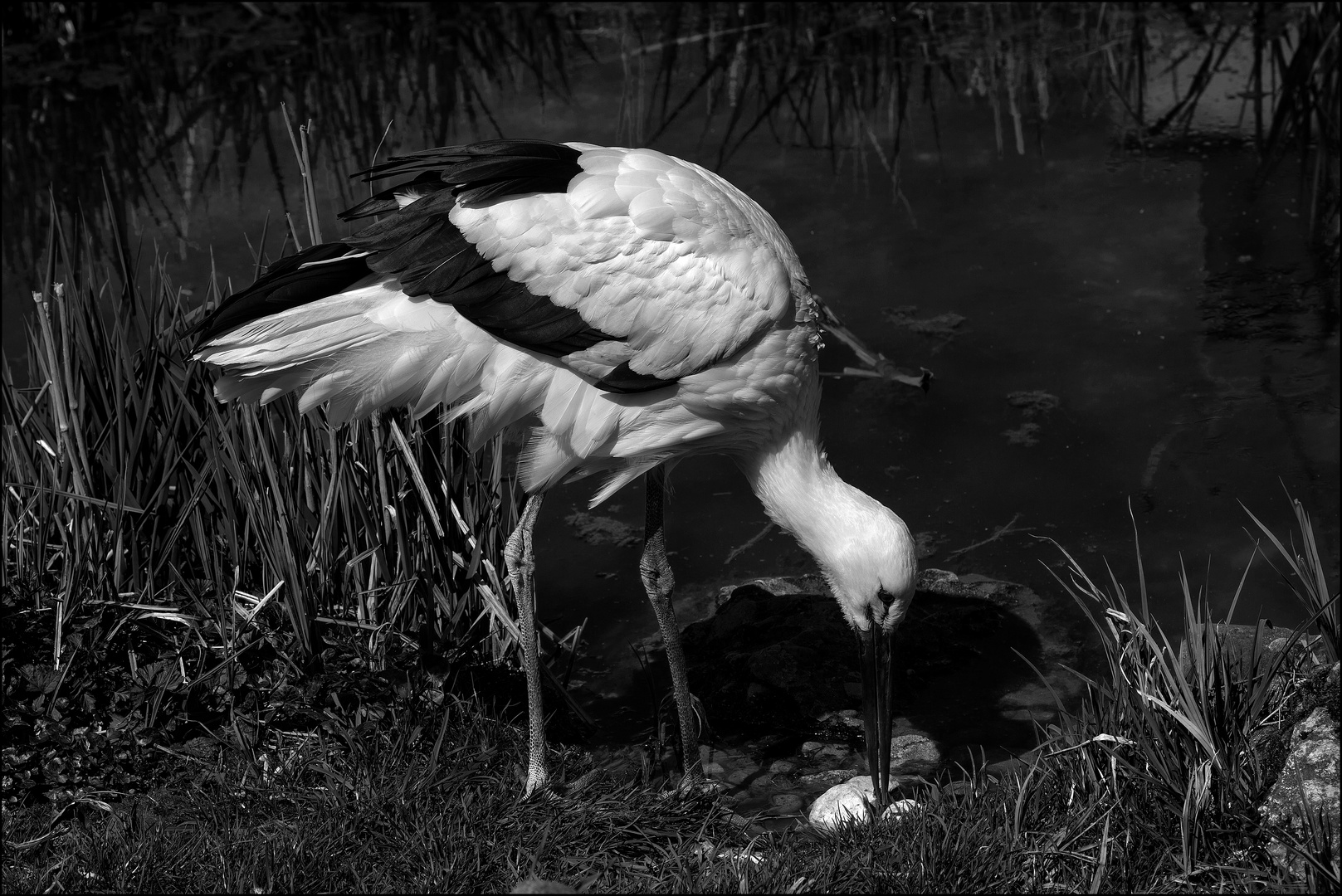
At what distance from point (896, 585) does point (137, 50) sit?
9.06m

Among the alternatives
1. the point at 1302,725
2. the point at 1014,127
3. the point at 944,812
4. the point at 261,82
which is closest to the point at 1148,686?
the point at 1302,725

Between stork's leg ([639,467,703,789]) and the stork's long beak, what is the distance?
1.99ft

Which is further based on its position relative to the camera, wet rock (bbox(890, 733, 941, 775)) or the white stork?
wet rock (bbox(890, 733, 941, 775))

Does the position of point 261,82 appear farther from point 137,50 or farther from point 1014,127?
point 1014,127

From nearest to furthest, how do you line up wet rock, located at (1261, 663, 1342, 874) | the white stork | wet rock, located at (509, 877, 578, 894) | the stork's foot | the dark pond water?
wet rock, located at (509, 877, 578, 894)
wet rock, located at (1261, 663, 1342, 874)
the stork's foot
the white stork
the dark pond water

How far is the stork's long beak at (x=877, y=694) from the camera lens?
151 inches

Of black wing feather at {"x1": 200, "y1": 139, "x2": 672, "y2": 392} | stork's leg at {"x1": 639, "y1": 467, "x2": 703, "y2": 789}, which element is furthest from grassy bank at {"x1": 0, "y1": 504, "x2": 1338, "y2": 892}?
black wing feather at {"x1": 200, "y1": 139, "x2": 672, "y2": 392}

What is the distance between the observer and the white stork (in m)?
3.82

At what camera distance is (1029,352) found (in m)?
6.23

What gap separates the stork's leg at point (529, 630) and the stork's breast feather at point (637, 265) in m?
0.67

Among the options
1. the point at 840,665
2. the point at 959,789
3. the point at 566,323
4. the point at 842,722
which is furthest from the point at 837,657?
the point at 566,323

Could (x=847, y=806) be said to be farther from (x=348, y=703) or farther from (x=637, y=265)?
(x=637, y=265)

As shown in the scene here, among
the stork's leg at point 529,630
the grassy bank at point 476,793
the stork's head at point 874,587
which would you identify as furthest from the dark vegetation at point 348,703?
the stork's head at point 874,587

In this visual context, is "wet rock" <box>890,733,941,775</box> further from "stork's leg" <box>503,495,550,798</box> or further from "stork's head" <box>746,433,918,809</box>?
"stork's leg" <box>503,495,550,798</box>
